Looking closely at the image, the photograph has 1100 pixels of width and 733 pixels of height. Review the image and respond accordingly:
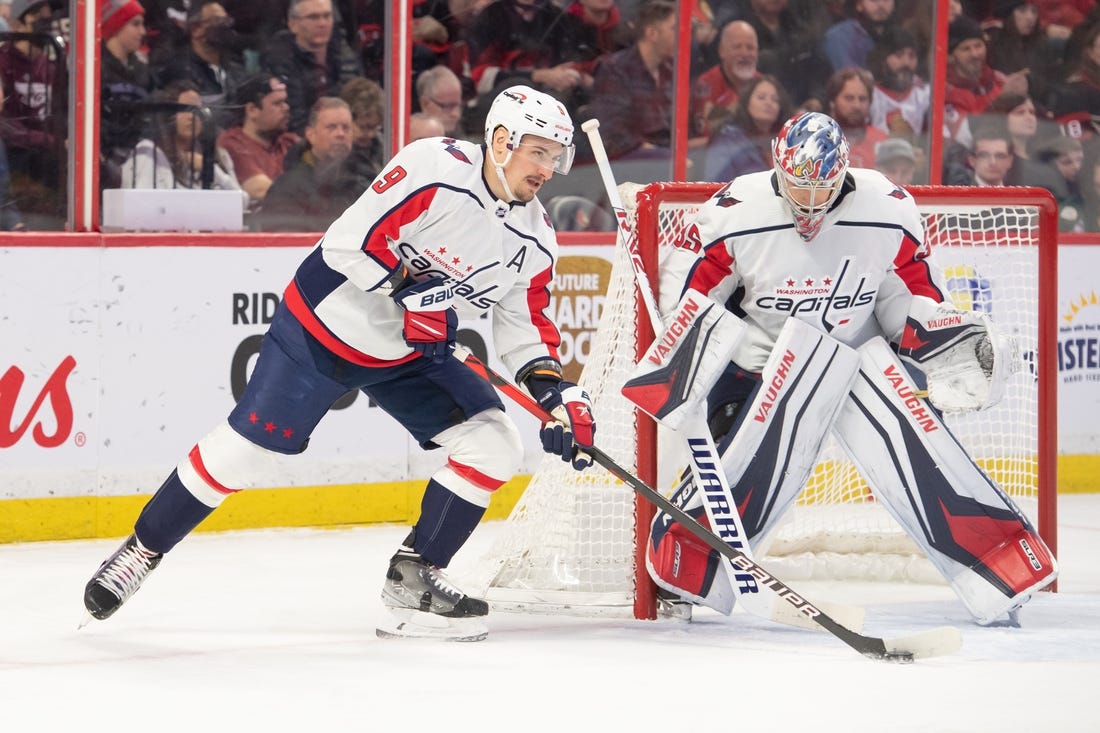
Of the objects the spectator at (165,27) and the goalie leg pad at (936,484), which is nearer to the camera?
the goalie leg pad at (936,484)

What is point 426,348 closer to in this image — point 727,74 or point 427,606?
point 427,606

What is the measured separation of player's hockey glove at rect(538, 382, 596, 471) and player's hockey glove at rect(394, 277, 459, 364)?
0.26 metres

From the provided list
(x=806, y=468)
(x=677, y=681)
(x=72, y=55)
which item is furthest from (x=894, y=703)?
(x=72, y=55)

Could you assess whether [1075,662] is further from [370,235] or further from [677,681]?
[370,235]

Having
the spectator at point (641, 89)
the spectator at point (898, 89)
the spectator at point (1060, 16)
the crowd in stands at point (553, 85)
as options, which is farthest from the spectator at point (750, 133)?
the spectator at point (1060, 16)

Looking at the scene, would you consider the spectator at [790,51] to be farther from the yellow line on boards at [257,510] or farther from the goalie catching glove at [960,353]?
the goalie catching glove at [960,353]

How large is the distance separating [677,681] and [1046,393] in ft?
5.01

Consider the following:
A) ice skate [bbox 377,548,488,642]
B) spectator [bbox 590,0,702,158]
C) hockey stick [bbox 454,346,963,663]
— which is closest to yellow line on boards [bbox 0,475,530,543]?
spectator [bbox 590,0,702,158]

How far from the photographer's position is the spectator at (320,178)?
210 inches

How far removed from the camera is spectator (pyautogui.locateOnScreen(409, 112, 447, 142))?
5527 mm

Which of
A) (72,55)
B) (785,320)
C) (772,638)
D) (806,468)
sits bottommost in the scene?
(772,638)

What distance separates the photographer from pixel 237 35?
519cm

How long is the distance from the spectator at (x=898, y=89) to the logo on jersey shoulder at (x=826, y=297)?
102 inches

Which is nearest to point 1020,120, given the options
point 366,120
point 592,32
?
point 592,32
